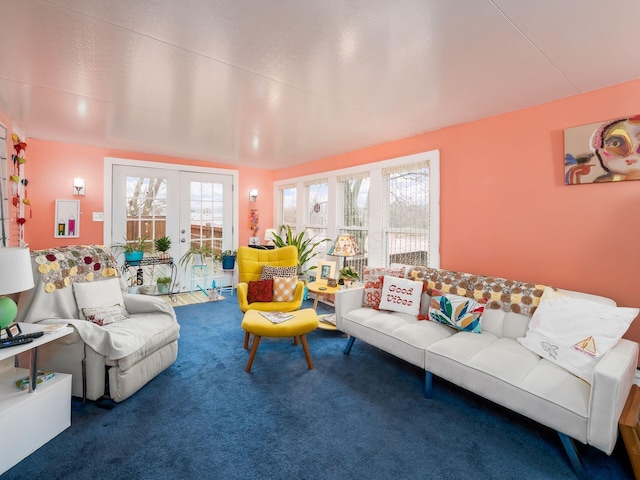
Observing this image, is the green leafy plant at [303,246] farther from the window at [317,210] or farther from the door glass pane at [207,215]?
the door glass pane at [207,215]

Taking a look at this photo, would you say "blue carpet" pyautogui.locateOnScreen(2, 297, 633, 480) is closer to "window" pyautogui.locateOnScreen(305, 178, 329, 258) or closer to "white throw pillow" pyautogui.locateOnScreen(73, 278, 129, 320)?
"white throw pillow" pyautogui.locateOnScreen(73, 278, 129, 320)

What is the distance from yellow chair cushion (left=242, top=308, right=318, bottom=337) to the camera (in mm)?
2561

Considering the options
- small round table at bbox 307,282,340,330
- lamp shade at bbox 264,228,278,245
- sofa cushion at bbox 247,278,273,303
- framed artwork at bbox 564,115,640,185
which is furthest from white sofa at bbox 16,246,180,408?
framed artwork at bbox 564,115,640,185

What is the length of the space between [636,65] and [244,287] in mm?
3431

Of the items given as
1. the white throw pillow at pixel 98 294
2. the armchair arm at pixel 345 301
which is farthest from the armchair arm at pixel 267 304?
the white throw pillow at pixel 98 294

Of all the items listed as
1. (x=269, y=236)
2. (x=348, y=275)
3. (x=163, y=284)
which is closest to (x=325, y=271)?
(x=348, y=275)

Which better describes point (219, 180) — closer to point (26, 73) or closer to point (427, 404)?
point (26, 73)

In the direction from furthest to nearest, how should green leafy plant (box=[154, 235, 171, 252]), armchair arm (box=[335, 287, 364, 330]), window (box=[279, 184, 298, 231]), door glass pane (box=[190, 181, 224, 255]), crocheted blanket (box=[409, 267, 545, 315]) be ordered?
window (box=[279, 184, 298, 231]), door glass pane (box=[190, 181, 224, 255]), green leafy plant (box=[154, 235, 171, 252]), armchair arm (box=[335, 287, 364, 330]), crocheted blanket (box=[409, 267, 545, 315])

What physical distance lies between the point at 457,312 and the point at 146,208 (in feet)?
15.1

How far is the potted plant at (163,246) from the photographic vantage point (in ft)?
→ 15.7

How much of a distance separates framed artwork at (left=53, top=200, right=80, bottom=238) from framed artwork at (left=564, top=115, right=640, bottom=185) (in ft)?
18.3

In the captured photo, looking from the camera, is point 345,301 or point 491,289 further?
point 345,301

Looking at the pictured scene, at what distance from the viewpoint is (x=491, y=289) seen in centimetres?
256

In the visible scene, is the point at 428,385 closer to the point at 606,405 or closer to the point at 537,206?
the point at 606,405
